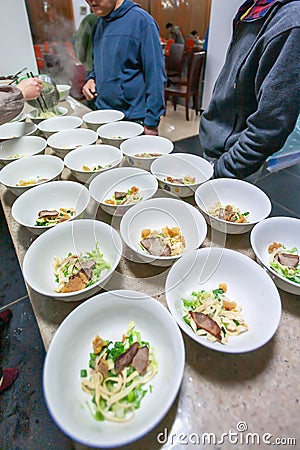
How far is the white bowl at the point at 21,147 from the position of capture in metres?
1.35

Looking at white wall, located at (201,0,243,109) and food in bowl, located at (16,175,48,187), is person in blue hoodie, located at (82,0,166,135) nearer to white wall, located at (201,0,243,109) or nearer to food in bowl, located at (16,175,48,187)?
food in bowl, located at (16,175,48,187)

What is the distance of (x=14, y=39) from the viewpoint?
2.47m

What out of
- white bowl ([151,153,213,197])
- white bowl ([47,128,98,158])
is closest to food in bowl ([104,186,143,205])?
white bowl ([151,153,213,197])

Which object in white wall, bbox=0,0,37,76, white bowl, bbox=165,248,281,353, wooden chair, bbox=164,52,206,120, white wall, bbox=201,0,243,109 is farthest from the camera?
wooden chair, bbox=164,52,206,120

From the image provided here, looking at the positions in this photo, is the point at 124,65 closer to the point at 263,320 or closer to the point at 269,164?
the point at 263,320

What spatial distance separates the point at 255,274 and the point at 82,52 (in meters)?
3.18

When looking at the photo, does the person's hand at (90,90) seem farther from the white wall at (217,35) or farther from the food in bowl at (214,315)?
the white wall at (217,35)

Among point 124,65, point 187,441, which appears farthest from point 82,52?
point 187,441

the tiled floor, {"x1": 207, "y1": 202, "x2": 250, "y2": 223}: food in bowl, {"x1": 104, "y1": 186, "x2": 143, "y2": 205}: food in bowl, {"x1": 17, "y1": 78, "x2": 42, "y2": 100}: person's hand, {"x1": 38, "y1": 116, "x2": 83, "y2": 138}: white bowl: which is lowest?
the tiled floor

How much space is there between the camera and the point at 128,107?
172 centimetres

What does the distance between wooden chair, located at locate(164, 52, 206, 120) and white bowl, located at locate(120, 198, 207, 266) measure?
135 inches

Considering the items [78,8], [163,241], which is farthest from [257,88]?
[78,8]

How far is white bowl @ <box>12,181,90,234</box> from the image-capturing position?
3.02ft

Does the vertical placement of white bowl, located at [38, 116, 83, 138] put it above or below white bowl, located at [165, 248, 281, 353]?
above
